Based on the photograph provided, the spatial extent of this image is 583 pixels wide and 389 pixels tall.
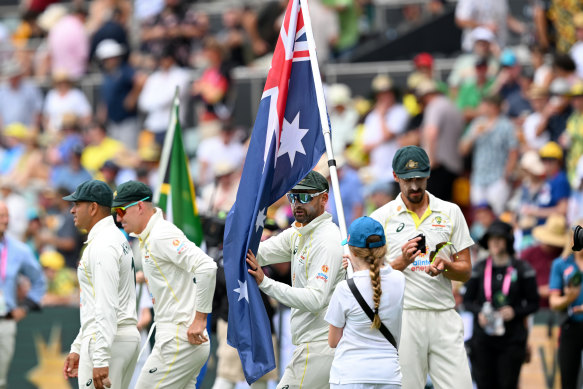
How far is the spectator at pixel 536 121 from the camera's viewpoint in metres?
15.4

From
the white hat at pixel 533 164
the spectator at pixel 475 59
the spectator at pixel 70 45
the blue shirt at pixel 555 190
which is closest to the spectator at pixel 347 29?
the spectator at pixel 475 59

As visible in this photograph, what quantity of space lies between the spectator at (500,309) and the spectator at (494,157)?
3.85m

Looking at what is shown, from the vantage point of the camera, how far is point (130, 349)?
937 cm

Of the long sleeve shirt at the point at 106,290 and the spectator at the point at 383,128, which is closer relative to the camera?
the long sleeve shirt at the point at 106,290

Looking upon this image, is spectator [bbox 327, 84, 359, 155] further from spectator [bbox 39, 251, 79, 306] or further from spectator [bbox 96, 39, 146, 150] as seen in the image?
spectator [bbox 39, 251, 79, 306]

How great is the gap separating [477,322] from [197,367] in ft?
11.8

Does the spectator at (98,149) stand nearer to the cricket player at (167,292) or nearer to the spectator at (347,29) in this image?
the spectator at (347,29)

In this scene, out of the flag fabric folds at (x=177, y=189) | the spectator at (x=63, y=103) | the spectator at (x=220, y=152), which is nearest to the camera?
the flag fabric folds at (x=177, y=189)

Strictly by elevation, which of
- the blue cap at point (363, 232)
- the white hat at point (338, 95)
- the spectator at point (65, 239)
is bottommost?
the spectator at point (65, 239)

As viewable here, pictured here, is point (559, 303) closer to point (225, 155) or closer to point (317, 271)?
point (317, 271)

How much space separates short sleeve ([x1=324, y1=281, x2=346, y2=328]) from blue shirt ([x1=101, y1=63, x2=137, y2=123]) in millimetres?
12693

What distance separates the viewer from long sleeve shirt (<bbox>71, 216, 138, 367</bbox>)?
29.3 ft

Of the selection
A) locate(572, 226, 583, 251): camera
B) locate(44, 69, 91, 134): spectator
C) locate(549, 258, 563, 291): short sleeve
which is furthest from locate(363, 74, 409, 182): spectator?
locate(572, 226, 583, 251): camera

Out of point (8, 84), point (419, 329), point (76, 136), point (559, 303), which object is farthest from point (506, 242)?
point (8, 84)
